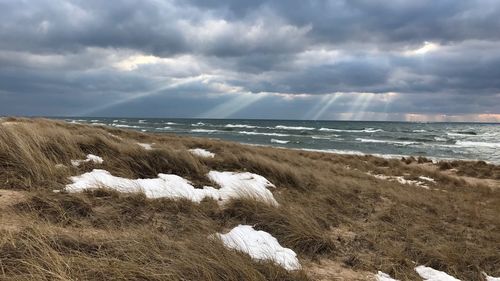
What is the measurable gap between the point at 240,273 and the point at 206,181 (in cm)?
464

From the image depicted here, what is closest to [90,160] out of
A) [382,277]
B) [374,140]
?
[382,277]

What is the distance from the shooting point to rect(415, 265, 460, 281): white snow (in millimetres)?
4781

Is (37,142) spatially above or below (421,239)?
above

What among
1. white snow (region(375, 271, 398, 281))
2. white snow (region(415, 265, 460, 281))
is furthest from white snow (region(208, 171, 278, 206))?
white snow (region(415, 265, 460, 281))

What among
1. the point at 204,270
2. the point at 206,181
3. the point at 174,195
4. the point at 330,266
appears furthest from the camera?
the point at 206,181

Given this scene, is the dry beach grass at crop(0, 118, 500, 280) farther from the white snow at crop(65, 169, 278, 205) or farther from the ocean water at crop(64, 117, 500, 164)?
the ocean water at crop(64, 117, 500, 164)

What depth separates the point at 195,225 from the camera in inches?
203

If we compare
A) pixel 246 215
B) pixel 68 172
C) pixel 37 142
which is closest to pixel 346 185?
pixel 246 215

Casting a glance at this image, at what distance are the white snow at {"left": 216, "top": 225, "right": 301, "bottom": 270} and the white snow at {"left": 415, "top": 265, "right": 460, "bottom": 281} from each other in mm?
1682

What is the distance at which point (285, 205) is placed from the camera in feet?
22.6

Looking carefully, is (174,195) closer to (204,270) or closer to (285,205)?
(285,205)

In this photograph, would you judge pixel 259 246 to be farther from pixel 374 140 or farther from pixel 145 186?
pixel 374 140

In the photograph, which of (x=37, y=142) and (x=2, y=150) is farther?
(x=37, y=142)

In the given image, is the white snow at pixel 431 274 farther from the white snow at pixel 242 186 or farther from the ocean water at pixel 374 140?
the ocean water at pixel 374 140
